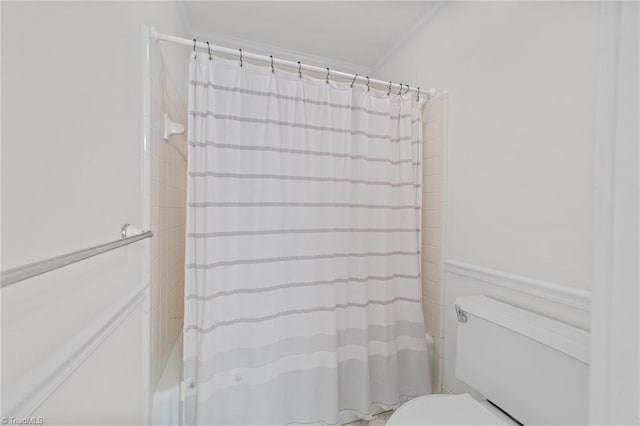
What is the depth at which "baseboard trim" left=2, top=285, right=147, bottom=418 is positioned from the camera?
0.43 metres

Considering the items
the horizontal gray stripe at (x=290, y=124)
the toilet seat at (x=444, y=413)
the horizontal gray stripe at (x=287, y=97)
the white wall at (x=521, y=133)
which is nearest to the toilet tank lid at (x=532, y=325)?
the white wall at (x=521, y=133)

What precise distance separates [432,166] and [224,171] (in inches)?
44.9

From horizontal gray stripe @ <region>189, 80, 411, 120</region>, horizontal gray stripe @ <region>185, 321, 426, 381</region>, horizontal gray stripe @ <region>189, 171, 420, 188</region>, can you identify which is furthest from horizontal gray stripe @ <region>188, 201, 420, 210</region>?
horizontal gray stripe @ <region>185, 321, 426, 381</region>

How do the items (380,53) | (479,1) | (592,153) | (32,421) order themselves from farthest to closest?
(380,53) → (479,1) → (592,153) → (32,421)

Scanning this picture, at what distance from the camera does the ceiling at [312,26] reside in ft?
5.17

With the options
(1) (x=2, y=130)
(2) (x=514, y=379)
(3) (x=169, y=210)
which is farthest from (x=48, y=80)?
(2) (x=514, y=379)

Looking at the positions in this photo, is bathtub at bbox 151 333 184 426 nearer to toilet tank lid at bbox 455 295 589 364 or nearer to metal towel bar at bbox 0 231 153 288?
metal towel bar at bbox 0 231 153 288

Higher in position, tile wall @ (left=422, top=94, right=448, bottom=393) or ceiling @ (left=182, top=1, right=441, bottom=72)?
ceiling @ (left=182, top=1, right=441, bottom=72)

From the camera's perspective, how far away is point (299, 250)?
1.25 metres

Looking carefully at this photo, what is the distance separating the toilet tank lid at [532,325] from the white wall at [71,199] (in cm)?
128

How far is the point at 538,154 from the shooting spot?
3.43 feet

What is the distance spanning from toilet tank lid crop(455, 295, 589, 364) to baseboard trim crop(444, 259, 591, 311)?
76 millimetres

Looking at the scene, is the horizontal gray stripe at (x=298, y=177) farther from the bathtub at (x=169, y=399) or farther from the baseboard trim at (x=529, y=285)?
the bathtub at (x=169, y=399)

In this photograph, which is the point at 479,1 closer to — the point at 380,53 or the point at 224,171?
the point at 380,53
